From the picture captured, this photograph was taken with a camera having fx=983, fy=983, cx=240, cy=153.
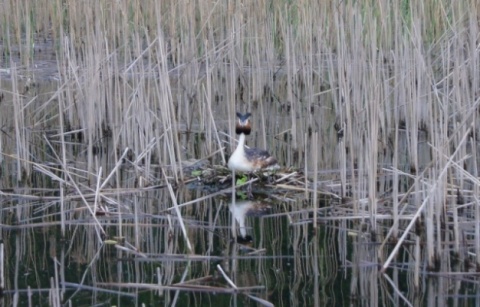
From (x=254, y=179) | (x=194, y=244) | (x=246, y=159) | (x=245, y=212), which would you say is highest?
(x=246, y=159)

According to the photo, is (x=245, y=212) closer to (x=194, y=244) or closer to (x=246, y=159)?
(x=246, y=159)

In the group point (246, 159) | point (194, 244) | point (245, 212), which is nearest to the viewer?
point (194, 244)

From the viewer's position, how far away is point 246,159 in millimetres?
5324

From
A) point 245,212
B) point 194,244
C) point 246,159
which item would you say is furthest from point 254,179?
point 194,244

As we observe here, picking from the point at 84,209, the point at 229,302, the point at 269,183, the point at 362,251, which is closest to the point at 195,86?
the point at 269,183

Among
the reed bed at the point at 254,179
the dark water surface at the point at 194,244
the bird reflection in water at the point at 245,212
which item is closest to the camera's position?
the dark water surface at the point at 194,244

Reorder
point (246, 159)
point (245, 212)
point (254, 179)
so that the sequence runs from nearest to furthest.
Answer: point (245, 212)
point (246, 159)
point (254, 179)

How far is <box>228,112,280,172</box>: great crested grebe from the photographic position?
532 centimetres

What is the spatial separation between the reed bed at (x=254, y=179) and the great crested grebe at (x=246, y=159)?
10 cm

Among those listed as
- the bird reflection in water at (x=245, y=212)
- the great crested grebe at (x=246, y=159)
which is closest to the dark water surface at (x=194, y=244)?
the bird reflection in water at (x=245, y=212)

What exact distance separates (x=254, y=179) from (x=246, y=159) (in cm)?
17

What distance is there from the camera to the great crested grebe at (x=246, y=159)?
532 centimetres

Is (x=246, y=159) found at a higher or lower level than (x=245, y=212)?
higher

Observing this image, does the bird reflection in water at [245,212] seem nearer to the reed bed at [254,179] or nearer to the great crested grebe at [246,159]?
the reed bed at [254,179]
